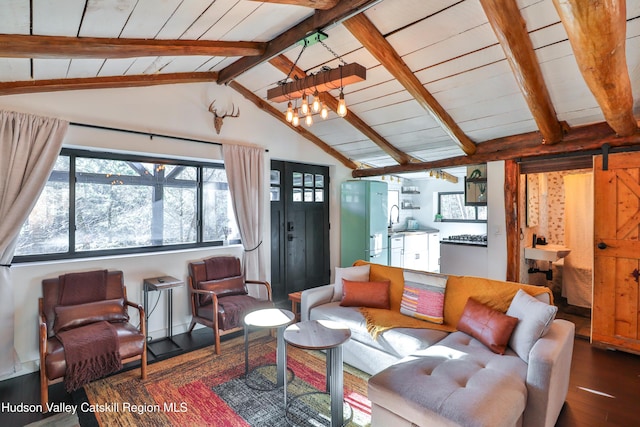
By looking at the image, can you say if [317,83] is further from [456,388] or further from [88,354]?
[88,354]

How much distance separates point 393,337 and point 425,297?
Result: 22.3 inches

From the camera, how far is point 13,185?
8.95ft

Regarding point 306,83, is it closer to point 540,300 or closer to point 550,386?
point 540,300

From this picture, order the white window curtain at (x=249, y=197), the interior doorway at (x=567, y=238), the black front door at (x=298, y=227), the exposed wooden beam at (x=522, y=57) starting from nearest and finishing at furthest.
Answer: the exposed wooden beam at (x=522, y=57) → the white window curtain at (x=249, y=197) → the interior doorway at (x=567, y=238) → the black front door at (x=298, y=227)

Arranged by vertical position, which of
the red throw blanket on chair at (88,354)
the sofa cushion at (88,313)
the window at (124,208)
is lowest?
the red throw blanket on chair at (88,354)

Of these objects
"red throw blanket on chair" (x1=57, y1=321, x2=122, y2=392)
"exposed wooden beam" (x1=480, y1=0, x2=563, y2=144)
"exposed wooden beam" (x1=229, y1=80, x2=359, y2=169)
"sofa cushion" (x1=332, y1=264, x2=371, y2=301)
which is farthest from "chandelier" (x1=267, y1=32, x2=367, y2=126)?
"red throw blanket on chair" (x1=57, y1=321, x2=122, y2=392)

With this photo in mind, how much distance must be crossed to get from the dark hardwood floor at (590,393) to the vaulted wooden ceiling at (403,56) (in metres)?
2.08

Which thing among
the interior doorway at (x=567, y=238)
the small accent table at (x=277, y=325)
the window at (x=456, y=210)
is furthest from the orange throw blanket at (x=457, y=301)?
the window at (x=456, y=210)

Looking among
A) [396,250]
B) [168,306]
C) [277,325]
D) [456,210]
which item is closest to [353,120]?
[277,325]

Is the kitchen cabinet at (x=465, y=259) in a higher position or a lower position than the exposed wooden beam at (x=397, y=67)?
lower

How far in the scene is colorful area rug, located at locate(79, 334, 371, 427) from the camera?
2.25 meters

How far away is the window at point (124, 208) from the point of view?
3.12 meters

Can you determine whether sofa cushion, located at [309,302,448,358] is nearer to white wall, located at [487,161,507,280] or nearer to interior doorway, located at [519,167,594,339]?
white wall, located at [487,161,507,280]

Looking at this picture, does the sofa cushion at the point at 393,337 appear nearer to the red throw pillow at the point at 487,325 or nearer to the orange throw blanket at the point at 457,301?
the orange throw blanket at the point at 457,301
